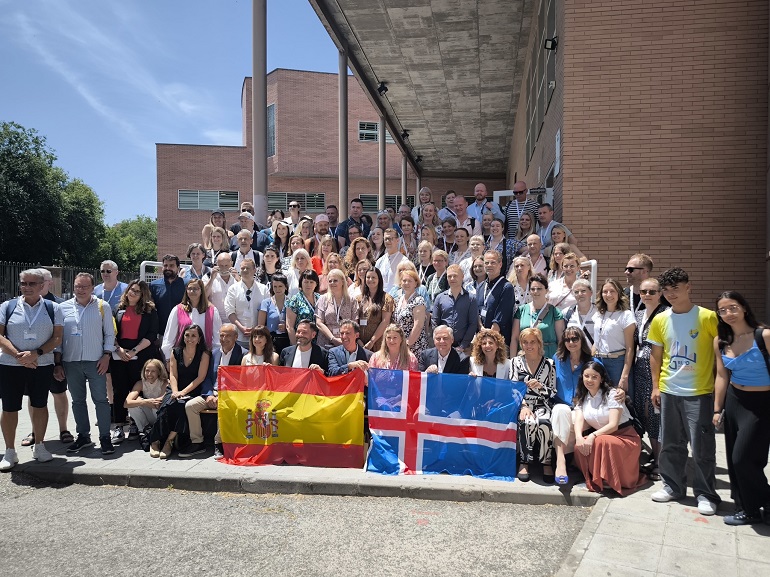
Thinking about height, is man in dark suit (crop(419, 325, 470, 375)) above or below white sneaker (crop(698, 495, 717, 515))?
above

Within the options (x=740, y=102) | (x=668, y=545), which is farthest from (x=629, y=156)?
(x=668, y=545)

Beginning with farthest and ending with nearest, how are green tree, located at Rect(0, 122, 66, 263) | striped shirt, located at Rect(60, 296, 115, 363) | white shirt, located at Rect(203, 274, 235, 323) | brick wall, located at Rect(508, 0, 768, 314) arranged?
green tree, located at Rect(0, 122, 66, 263)
brick wall, located at Rect(508, 0, 768, 314)
white shirt, located at Rect(203, 274, 235, 323)
striped shirt, located at Rect(60, 296, 115, 363)

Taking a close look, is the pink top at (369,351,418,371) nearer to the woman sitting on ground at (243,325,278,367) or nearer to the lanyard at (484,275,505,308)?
the lanyard at (484,275,505,308)

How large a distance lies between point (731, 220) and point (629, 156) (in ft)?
6.14

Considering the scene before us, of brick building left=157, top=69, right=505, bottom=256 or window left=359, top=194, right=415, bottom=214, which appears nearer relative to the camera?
brick building left=157, top=69, right=505, bottom=256

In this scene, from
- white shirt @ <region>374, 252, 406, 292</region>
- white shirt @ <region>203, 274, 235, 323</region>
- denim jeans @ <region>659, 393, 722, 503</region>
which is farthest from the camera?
white shirt @ <region>374, 252, 406, 292</region>

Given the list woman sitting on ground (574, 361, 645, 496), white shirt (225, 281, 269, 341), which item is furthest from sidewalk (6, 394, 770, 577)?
white shirt (225, 281, 269, 341)

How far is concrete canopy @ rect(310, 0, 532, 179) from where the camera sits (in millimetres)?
15727

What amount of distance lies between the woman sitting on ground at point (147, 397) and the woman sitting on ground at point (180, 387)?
0.14 meters

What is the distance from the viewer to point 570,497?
228 inches

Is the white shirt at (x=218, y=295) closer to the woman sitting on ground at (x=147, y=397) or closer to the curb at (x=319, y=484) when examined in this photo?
the woman sitting on ground at (x=147, y=397)

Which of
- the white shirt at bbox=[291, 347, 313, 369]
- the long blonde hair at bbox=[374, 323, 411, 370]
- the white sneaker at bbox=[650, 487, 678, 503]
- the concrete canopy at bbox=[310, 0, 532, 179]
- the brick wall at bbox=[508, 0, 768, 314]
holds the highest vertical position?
the concrete canopy at bbox=[310, 0, 532, 179]

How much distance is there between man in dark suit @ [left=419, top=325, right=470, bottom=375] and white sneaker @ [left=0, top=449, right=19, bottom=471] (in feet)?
15.8

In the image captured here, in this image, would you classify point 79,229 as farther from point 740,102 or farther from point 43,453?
point 740,102
